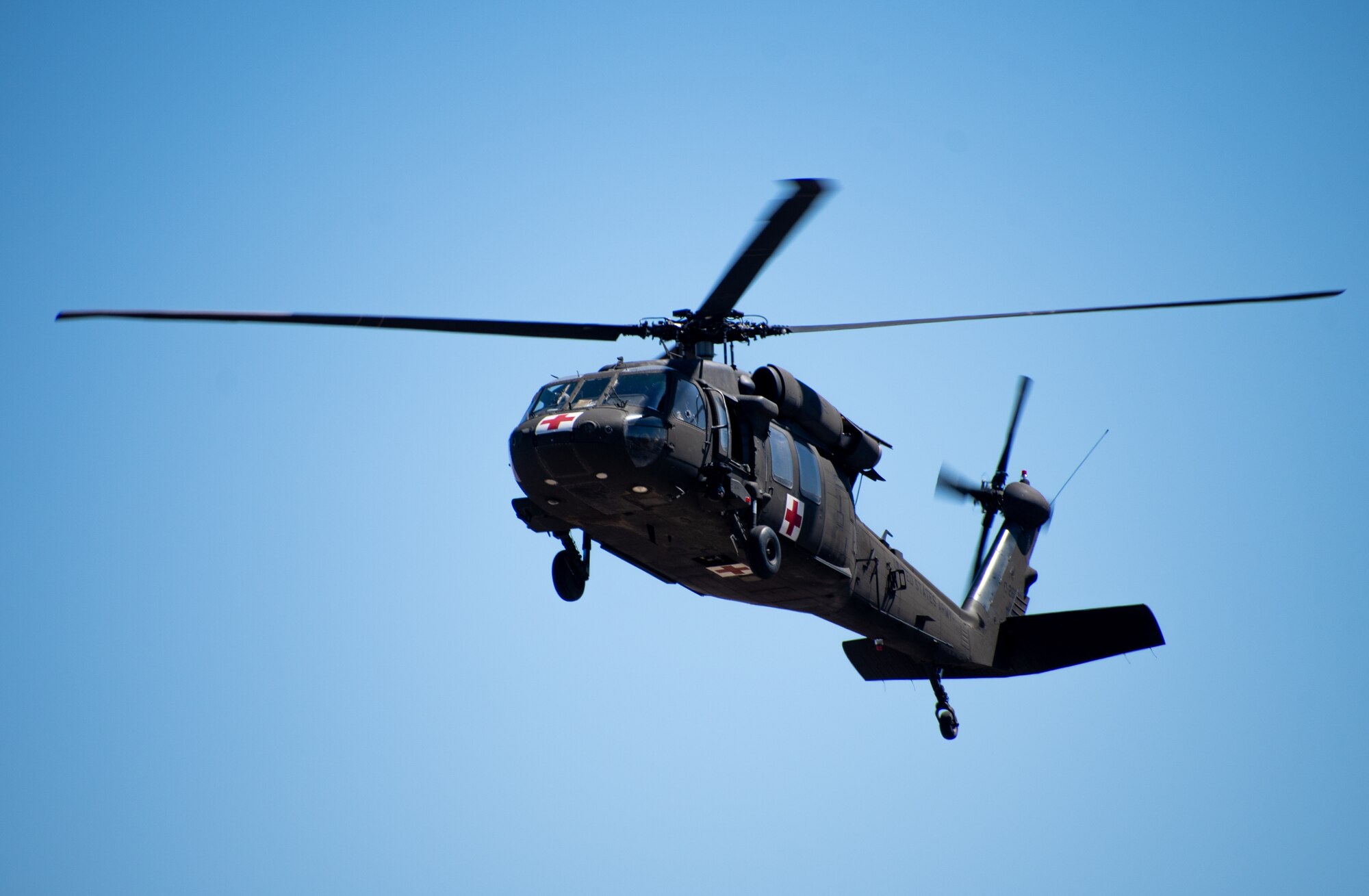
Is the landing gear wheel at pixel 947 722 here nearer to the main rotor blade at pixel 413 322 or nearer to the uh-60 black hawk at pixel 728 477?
the uh-60 black hawk at pixel 728 477

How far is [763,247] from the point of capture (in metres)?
16.3

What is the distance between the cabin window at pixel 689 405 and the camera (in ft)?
58.3

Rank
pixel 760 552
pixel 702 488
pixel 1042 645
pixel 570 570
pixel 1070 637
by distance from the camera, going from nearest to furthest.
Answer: pixel 702 488, pixel 760 552, pixel 570 570, pixel 1070 637, pixel 1042 645

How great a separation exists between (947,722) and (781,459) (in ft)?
20.6

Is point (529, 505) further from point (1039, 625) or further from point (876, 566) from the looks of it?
point (1039, 625)

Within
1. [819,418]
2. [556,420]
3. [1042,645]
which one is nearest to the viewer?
[556,420]

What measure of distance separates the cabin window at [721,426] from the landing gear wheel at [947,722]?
23.2ft

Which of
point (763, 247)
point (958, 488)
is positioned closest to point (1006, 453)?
point (958, 488)

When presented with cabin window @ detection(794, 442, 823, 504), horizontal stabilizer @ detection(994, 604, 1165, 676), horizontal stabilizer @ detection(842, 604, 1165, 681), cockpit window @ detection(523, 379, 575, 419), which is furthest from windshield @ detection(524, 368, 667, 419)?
horizontal stabilizer @ detection(994, 604, 1165, 676)

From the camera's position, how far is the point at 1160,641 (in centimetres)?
2248

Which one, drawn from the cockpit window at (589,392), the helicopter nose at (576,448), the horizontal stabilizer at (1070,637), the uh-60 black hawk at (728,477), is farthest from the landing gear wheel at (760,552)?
the horizontal stabilizer at (1070,637)

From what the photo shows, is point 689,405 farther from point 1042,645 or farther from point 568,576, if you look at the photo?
point 1042,645

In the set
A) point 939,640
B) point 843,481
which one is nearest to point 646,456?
point 843,481

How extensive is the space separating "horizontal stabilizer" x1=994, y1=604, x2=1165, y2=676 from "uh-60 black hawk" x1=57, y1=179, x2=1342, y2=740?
3 centimetres
